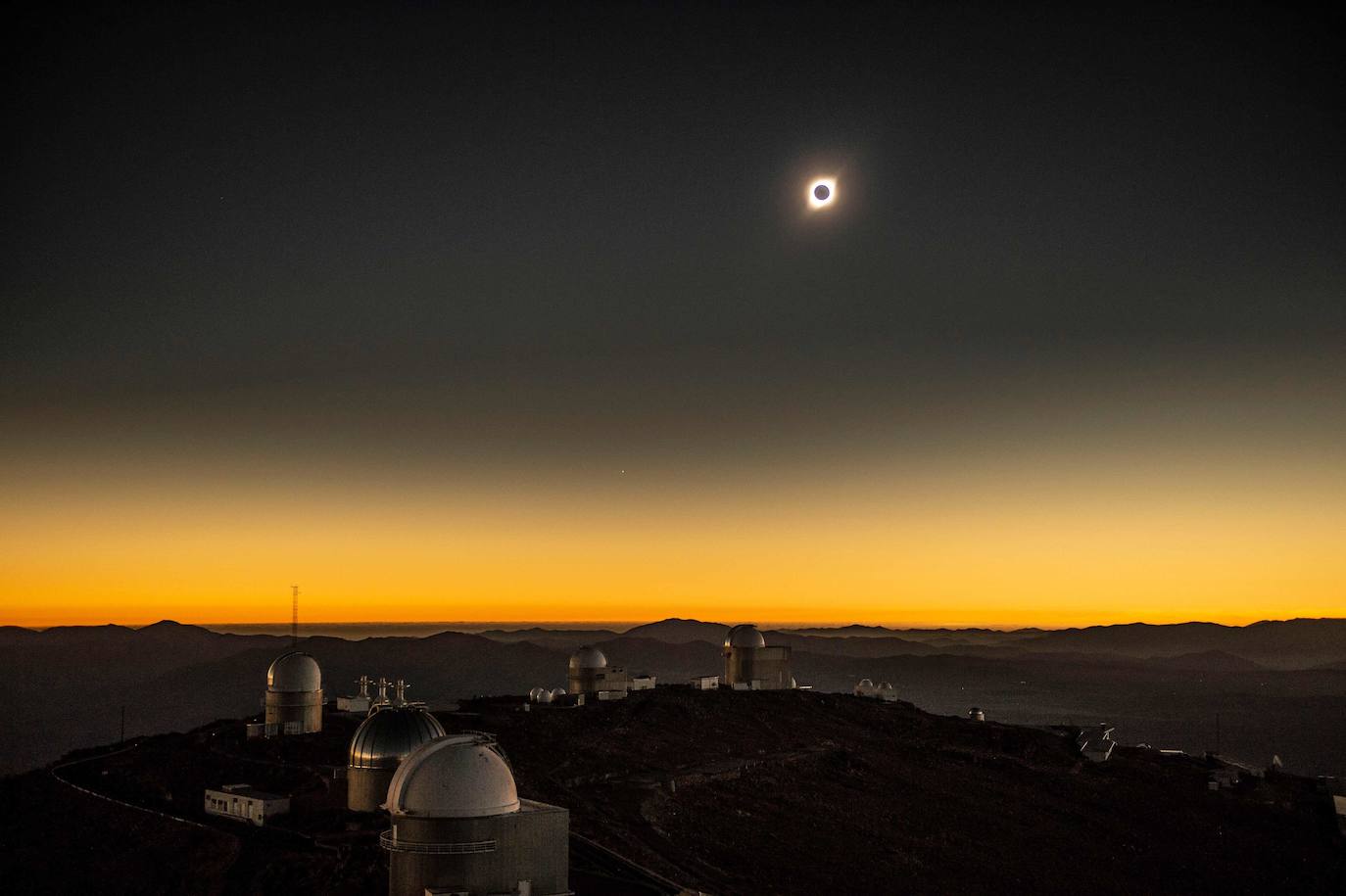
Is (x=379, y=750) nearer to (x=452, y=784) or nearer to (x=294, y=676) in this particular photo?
(x=452, y=784)

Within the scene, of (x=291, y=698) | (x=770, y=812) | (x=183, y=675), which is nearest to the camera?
(x=770, y=812)

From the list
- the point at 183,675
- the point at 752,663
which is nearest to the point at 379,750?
the point at 752,663

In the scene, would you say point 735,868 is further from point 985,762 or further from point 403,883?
point 985,762

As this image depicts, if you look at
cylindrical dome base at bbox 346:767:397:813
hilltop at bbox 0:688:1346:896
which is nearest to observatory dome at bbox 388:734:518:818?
hilltop at bbox 0:688:1346:896

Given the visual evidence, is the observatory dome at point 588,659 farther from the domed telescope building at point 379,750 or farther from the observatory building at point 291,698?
the domed telescope building at point 379,750

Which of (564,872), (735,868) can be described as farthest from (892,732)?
(564,872)

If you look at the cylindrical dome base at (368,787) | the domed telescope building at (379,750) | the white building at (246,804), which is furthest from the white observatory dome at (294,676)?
the cylindrical dome base at (368,787)
